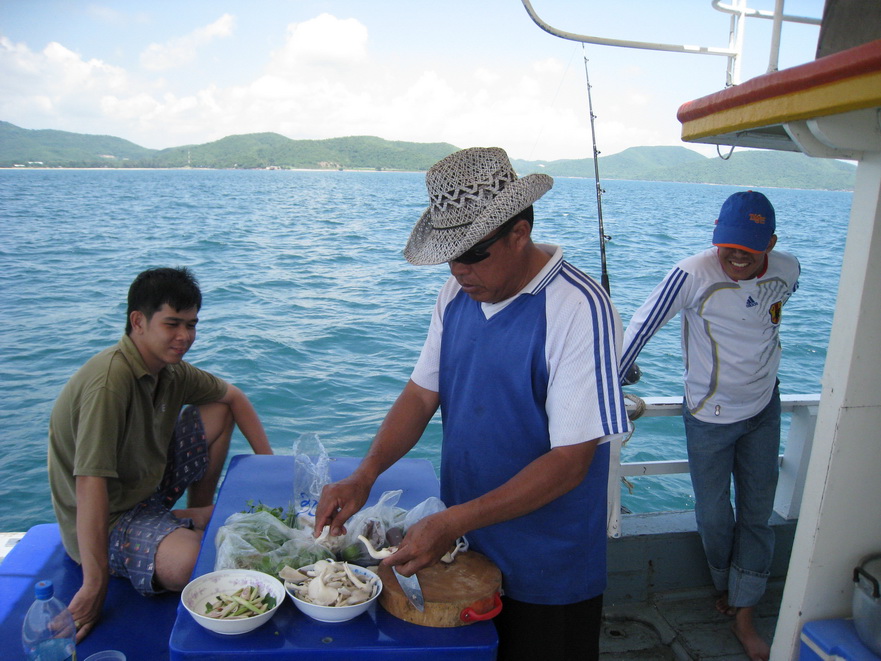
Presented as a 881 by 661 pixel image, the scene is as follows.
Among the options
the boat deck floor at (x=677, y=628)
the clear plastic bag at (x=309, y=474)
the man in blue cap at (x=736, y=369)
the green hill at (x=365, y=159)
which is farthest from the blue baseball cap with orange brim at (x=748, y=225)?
the green hill at (x=365, y=159)

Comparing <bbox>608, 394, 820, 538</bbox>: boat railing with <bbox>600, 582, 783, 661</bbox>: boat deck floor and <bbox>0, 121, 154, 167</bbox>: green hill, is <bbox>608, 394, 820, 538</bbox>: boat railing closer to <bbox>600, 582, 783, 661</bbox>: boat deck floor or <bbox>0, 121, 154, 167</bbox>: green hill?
<bbox>600, 582, 783, 661</bbox>: boat deck floor

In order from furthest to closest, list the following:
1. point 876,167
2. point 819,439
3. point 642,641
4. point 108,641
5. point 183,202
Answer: point 183,202 → point 642,641 → point 108,641 → point 819,439 → point 876,167

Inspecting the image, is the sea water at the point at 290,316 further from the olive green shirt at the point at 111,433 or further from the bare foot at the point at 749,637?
the bare foot at the point at 749,637

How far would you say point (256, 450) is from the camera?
387cm

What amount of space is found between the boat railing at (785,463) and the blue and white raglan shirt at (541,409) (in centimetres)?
137

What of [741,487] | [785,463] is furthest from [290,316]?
[741,487]

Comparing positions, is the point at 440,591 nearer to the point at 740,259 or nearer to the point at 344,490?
the point at 344,490

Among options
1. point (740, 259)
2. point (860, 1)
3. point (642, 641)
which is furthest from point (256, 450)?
point (860, 1)

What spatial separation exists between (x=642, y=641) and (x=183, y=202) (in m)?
44.6

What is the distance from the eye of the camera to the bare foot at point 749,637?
9.94 ft

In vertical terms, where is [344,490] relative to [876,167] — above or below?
below

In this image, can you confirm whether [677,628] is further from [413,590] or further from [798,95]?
[798,95]

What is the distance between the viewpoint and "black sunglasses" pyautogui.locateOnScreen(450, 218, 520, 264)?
Answer: 182 cm

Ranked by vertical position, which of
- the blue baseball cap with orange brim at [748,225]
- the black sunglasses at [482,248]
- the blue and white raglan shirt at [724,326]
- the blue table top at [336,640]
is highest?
the black sunglasses at [482,248]
